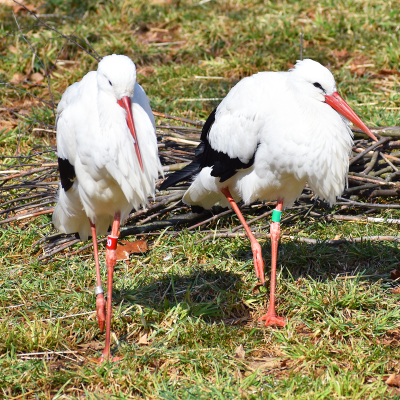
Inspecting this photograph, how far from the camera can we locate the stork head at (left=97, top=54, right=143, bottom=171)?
2.65 m

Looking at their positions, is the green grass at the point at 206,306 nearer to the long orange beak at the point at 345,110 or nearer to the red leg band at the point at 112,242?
the red leg band at the point at 112,242

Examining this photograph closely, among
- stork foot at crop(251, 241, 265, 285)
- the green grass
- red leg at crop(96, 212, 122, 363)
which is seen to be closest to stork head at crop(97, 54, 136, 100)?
red leg at crop(96, 212, 122, 363)

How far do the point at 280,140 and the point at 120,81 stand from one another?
104 cm

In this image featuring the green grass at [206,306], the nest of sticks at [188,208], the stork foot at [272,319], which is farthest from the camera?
the nest of sticks at [188,208]

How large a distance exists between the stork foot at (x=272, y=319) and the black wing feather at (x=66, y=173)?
144cm

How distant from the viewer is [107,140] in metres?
2.76

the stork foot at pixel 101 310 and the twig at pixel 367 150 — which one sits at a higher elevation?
the twig at pixel 367 150

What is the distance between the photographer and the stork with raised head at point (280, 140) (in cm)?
316

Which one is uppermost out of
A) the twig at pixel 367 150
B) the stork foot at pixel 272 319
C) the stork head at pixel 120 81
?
the stork head at pixel 120 81

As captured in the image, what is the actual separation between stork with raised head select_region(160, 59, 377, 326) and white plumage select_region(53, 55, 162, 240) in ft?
2.44

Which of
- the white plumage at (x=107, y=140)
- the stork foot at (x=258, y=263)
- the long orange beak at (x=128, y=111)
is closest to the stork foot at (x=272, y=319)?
the stork foot at (x=258, y=263)

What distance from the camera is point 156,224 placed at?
4344mm

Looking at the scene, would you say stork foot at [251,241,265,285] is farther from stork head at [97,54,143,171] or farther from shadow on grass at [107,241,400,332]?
stork head at [97,54,143,171]

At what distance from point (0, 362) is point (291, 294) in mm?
1810
